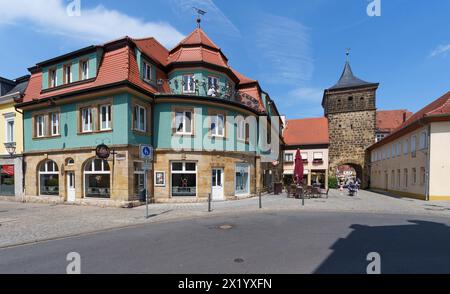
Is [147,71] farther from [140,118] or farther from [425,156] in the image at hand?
[425,156]

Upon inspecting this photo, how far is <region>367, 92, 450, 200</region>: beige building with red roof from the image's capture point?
16828 millimetres

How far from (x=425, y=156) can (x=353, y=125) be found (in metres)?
18.7

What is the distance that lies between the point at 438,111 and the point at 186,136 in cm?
1744

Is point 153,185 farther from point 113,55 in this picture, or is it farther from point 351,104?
point 351,104

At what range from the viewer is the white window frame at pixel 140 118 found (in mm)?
14109

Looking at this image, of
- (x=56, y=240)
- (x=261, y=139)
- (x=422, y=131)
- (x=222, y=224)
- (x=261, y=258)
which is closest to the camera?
(x=261, y=258)

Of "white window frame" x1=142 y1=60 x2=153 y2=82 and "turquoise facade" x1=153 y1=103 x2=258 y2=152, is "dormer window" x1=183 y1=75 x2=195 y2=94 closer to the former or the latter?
"turquoise facade" x1=153 y1=103 x2=258 y2=152

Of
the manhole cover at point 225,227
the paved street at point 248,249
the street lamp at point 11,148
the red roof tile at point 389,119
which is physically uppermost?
the red roof tile at point 389,119

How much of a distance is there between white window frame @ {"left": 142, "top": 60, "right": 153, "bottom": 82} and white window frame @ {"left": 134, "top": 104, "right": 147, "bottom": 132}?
2.03 m

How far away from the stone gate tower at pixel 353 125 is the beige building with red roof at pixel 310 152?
143cm

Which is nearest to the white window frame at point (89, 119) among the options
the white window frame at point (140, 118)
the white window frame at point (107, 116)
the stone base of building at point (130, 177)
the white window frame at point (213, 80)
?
the white window frame at point (107, 116)

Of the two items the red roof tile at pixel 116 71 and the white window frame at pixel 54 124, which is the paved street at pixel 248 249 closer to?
the red roof tile at pixel 116 71
